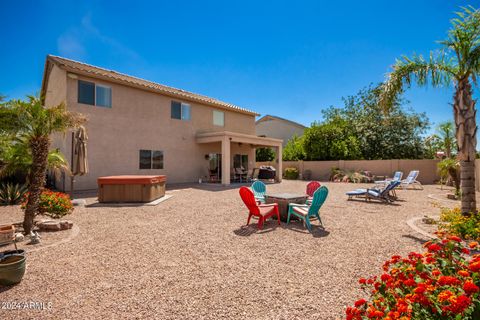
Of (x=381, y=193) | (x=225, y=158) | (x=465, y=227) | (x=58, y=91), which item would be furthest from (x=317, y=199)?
(x=58, y=91)

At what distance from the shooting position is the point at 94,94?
13.3m

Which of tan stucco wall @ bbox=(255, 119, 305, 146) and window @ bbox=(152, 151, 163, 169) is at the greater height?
tan stucco wall @ bbox=(255, 119, 305, 146)

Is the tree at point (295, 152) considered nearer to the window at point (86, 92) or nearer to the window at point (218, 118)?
the window at point (218, 118)

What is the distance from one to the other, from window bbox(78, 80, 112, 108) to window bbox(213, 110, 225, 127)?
7668mm

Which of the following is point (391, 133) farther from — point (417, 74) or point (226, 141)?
point (417, 74)

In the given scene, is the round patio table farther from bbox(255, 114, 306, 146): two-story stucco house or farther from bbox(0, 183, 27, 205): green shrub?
bbox(255, 114, 306, 146): two-story stucco house

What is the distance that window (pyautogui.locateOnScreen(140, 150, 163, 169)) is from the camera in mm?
15039

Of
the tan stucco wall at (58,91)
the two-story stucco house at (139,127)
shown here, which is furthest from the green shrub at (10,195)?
the two-story stucco house at (139,127)

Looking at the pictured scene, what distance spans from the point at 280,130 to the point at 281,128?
12.1 inches

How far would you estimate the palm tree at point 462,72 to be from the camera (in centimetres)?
580

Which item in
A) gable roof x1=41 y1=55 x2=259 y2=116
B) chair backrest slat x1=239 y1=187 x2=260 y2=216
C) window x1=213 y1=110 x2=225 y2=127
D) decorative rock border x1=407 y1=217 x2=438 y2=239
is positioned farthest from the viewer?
window x1=213 y1=110 x2=225 y2=127

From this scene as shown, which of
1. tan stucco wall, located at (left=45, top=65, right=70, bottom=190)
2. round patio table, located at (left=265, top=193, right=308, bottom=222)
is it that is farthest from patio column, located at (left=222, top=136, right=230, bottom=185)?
round patio table, located at (left=265, top=193, right=308, bottom=222)

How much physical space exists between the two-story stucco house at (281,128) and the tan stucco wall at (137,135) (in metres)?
15.9

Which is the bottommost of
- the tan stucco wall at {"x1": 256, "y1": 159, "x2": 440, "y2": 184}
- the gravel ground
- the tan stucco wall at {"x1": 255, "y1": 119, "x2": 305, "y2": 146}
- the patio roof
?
the gravel ground
